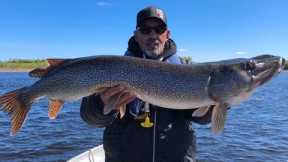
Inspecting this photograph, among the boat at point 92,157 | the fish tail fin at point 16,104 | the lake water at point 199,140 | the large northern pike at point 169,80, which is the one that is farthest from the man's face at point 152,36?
the lake water at point 199,140

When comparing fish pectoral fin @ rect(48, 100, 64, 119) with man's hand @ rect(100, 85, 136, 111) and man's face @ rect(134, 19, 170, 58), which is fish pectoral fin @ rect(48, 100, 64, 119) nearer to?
man's hand @ rect(100, 85, 136, 111)

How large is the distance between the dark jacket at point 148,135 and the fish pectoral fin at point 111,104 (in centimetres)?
9

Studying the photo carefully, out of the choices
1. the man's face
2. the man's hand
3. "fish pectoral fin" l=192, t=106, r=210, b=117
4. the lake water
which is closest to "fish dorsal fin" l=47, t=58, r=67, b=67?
the man's hand

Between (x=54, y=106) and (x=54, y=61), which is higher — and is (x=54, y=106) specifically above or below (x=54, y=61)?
below

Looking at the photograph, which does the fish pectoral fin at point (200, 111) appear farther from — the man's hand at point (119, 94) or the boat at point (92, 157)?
the boat at point (92, 157)

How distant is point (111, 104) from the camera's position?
346 centimetres

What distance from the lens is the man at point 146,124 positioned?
139 inches

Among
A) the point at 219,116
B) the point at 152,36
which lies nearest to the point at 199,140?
the point at 152,36

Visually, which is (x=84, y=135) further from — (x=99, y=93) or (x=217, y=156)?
(x=99, y=93)

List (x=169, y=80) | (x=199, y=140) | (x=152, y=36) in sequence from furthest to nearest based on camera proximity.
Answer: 1. (x=199, y=140)
2. (x=152, y=36)
3. (x=169, y=80)

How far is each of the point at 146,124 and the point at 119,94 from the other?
1.20 ft

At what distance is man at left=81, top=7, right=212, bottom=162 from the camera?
3531 millimetres

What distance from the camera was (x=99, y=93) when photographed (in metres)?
3.58

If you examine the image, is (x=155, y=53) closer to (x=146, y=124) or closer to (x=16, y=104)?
(x=146, y=124)
